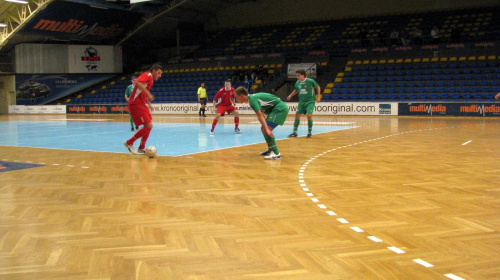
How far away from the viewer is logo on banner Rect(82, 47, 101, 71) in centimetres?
3828

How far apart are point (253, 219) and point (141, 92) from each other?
17.4 feet

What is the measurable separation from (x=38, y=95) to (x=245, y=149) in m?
32.3

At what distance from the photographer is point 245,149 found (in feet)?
33.0

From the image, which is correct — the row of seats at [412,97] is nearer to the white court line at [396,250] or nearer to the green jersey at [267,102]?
the green jersey at [267,102]

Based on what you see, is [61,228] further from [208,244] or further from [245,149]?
[245,149]

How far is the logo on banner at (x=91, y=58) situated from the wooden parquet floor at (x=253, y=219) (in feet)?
107

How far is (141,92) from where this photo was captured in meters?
9.01

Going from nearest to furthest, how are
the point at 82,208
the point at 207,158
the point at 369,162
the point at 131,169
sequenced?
1. the point at 82,208
2. the point at 131,169
3. the point at 369,162
4. the point at 207,158

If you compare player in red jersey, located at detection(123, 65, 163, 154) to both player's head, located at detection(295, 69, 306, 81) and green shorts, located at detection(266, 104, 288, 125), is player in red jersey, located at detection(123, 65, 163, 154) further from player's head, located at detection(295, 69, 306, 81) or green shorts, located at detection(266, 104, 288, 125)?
player's head, located at detection(295, 69, 306, 81)

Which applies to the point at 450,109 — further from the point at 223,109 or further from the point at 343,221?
the point at 343,221

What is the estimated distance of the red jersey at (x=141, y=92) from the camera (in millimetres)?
8773

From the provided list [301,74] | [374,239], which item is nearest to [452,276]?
[374,239]

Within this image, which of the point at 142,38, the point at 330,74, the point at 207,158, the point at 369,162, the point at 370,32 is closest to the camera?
the point at 369,162

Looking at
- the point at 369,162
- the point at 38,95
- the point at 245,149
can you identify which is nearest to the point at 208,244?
the point at 369,162
